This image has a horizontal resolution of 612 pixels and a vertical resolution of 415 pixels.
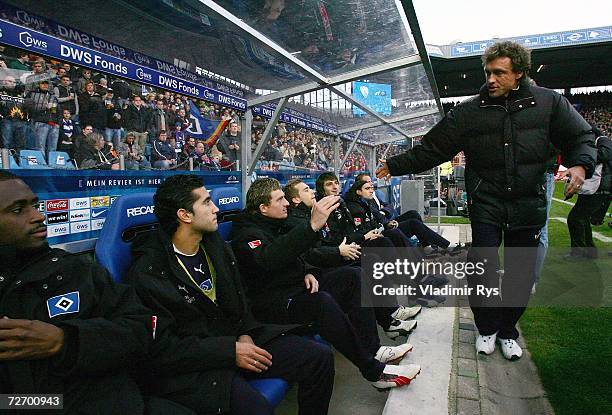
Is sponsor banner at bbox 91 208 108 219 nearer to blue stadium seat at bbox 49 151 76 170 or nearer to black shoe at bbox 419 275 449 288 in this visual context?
blue stadium seat at bbox 49 151 76 170

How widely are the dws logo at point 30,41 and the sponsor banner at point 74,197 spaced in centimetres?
68

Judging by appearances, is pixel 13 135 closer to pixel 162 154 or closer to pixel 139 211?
pixel 162 154

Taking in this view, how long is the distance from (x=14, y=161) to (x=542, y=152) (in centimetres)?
326

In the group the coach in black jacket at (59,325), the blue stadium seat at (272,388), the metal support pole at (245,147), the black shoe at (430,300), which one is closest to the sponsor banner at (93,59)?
the metal support pole at (245,147)

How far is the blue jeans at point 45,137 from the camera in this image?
3.11m

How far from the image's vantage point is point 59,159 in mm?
3160

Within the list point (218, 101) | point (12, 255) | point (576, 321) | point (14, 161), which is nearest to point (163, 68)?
point (218, 101)

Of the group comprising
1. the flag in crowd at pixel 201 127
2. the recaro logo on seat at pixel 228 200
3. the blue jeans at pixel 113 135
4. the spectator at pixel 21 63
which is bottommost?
the recaro logo on seat at pixel 228 200

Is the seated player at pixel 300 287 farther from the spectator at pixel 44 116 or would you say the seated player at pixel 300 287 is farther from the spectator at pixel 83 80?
the spectator at pixel 83 80

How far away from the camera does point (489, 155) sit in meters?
2.33

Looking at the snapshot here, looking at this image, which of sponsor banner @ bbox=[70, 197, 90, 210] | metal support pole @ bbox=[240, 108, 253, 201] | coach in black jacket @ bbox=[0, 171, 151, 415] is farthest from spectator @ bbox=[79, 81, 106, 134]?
coach in black jacket @ bbox=[0, 171, 151, 415]

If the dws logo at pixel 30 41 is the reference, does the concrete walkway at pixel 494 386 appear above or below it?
below

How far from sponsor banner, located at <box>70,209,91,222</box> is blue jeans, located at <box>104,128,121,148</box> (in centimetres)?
179

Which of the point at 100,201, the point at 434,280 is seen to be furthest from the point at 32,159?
the point at 434,280
